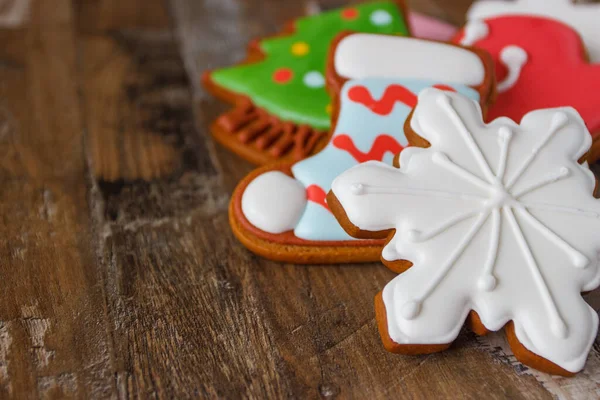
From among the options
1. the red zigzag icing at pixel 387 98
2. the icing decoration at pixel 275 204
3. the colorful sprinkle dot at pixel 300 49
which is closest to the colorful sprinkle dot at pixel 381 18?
the colorful sprinkle dot at pixel 300 49

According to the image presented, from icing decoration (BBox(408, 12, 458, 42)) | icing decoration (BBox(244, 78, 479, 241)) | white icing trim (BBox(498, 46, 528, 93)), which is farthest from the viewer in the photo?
icing decoration (BBox(408, 12, 458, 42))

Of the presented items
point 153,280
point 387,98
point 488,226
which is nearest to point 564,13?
point 387,98

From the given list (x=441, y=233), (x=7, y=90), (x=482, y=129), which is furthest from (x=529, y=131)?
(x=7, y=90)

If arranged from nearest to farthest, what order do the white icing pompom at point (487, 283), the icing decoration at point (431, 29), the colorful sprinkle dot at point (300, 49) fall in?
the white icing pompom at point (487, 283), the colorful sprinkle dot at point (300, 49), the icing decoration at point (431, 29)

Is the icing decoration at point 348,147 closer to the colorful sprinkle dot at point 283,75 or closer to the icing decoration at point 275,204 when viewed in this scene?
the icing decoration at point 275,204

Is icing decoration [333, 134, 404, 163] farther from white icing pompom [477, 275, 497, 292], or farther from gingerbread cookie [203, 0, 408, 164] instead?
white icing pompom [477, 275, 497, 292]

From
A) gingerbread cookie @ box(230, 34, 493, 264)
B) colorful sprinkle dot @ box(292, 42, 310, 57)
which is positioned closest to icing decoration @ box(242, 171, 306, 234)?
gingerbread cookie @ box(230, 34, 493, 264)
